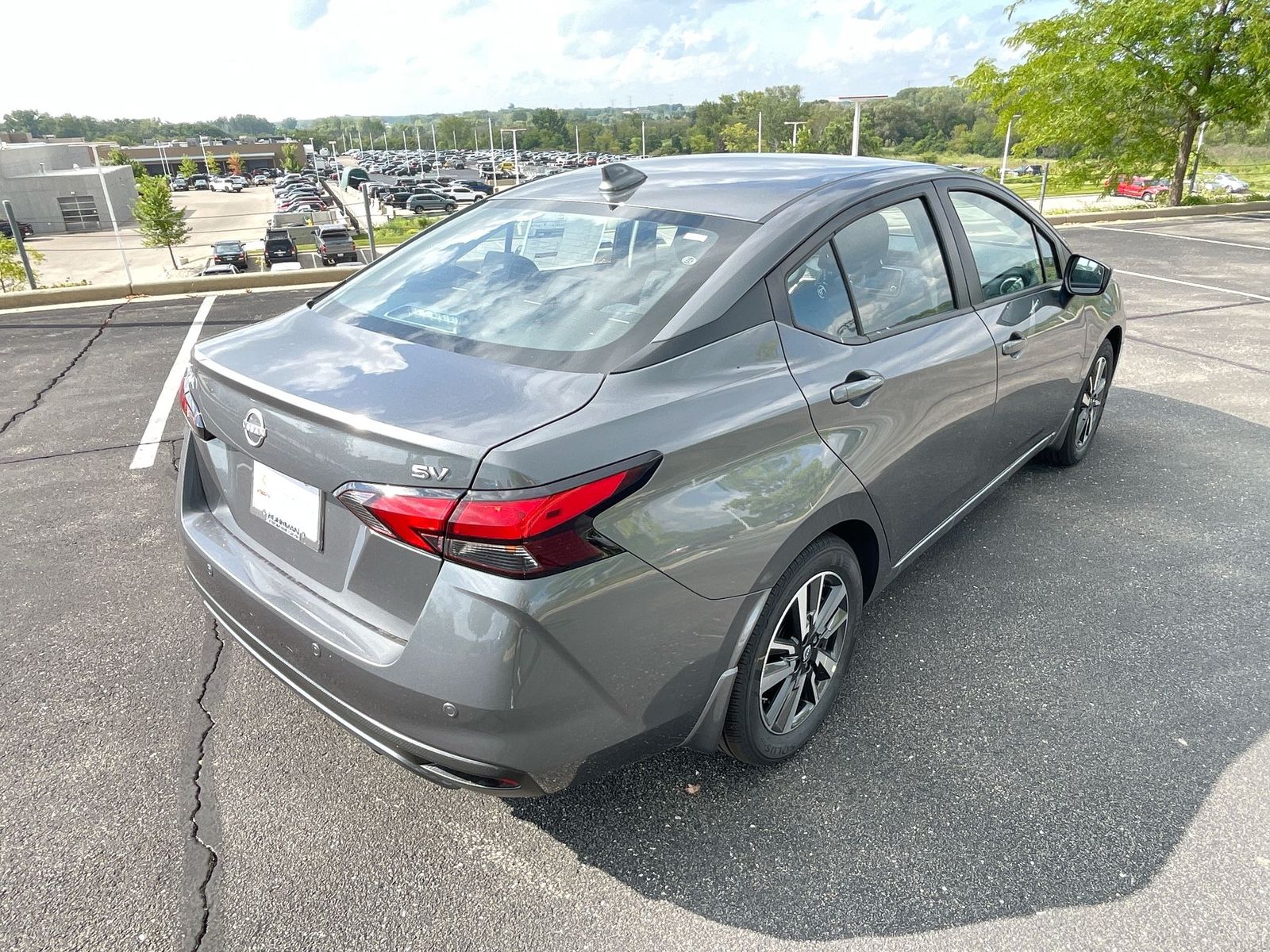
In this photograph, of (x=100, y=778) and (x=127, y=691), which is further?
(x=127, y=691)

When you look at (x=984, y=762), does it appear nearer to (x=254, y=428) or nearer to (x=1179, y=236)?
(x=254, y=428)

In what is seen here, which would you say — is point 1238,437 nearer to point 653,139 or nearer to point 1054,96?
point 1054,96

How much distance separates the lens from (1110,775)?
251 cm

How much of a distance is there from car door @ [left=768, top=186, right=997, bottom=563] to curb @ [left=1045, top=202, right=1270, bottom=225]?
15.2 meters

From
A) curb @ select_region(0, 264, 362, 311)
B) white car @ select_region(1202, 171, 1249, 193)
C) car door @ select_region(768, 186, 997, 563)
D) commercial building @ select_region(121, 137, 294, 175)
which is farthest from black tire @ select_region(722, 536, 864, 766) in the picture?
commercial building @ select_region(121, 137, 294, 175)

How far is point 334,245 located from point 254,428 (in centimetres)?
3611

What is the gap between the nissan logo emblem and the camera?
2.09m

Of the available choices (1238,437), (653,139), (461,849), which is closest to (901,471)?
(461,849)

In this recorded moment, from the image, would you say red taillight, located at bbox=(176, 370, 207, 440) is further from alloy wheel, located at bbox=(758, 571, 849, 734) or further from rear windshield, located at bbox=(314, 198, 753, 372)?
alloy wheel, located at bbox=(758, 571, 849, 734)

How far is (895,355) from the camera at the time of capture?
273cm

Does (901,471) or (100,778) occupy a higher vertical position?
(901,471)

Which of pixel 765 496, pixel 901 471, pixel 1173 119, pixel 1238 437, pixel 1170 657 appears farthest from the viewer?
pixel 1173 119

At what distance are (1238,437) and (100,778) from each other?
6035mm

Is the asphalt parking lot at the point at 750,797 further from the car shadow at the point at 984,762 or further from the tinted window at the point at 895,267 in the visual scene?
the tinted window at the point at 895,267
